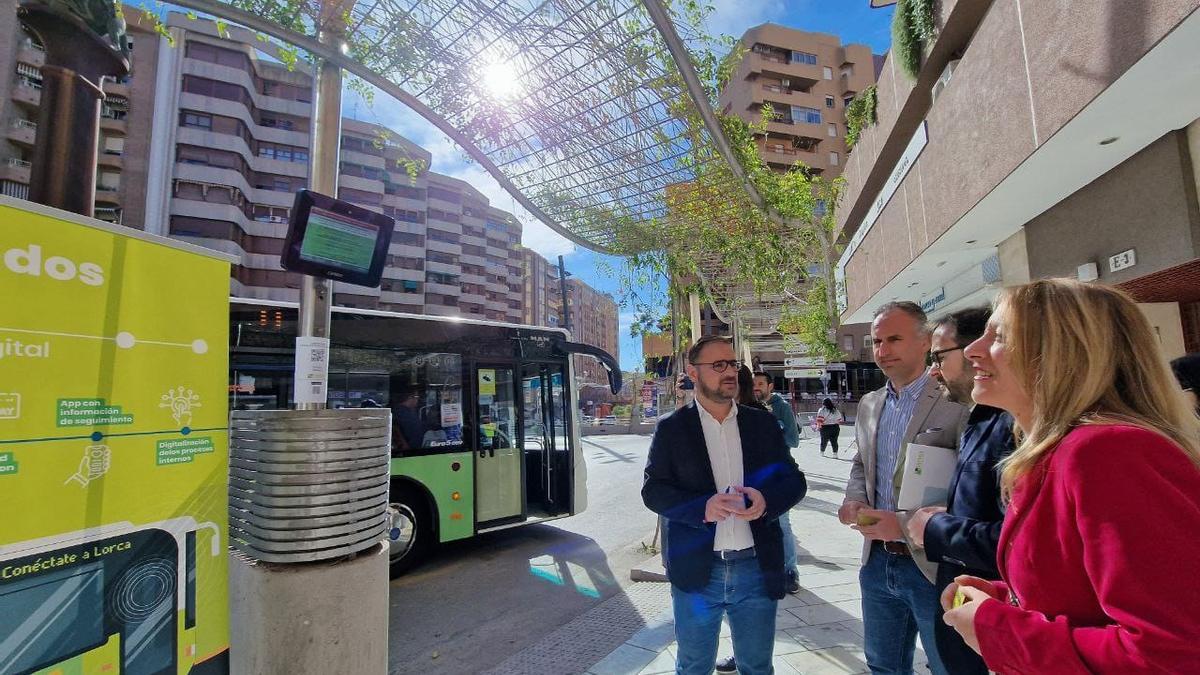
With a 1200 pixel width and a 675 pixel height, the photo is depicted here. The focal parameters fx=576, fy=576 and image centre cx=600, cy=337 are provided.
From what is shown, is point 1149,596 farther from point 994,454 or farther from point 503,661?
point 503,661

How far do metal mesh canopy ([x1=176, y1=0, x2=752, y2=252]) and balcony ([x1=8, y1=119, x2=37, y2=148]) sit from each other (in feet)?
154

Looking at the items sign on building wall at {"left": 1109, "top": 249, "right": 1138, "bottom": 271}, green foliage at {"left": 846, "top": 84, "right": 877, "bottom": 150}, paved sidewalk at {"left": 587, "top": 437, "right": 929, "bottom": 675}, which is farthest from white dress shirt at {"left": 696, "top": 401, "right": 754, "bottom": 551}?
green foliage at {"left": 846, "top": 84, "right": 877, "bottom": 150}

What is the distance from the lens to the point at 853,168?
1420 centimetres

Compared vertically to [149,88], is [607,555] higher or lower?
lower

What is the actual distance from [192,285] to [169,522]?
2.65 ft

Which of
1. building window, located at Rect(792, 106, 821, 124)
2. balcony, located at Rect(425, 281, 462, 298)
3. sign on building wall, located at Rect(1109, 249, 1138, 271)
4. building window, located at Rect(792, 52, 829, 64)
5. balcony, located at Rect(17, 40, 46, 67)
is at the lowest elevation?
sign on building wall, located at Rect(1109, 249, 1138, 271)

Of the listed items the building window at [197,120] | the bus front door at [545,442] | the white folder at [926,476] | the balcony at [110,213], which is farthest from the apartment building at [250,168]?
the white folder at [926,476]

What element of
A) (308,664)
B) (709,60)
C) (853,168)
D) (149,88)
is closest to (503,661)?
(308,664)

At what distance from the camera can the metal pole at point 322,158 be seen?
2523mm

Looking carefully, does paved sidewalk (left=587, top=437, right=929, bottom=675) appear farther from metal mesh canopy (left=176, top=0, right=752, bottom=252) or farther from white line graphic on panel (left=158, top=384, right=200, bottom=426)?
metal mesh canopy (left=176, top=0, right=752, bottom=252)

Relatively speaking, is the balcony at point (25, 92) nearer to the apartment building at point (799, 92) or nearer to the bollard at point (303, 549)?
the apartment building at point (799, 92)

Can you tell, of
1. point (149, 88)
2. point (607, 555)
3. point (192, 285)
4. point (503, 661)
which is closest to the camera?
point (192, 285)

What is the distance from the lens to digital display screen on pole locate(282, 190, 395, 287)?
234 centimetres

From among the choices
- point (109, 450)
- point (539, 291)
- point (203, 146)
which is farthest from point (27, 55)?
point (539, 291)
